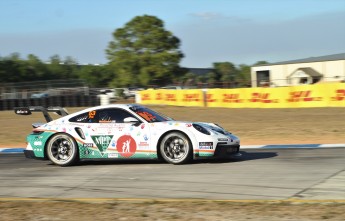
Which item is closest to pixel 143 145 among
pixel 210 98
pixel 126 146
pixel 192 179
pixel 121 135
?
pixel 126 146

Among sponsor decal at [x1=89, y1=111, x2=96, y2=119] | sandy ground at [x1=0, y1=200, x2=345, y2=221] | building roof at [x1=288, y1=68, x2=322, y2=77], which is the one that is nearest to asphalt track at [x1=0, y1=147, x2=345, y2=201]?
sandy ground at [x1=0, y1=200, x2=345, y2=221]

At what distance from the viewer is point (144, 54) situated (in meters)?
66.2

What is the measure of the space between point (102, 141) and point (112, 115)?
22.1 inches

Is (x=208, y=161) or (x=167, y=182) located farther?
(x=208, y=161)

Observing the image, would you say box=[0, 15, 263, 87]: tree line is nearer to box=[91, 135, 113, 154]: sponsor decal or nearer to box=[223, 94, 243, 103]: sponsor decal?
box=[223, 94, 243, 103]: sponsor decal

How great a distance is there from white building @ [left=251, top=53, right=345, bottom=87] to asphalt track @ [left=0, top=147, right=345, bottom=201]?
1713 inches

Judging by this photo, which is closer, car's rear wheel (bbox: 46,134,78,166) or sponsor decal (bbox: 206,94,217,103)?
car's rear wheel (bbox: 46,134,78,166)

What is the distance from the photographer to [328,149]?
11672 millimetres

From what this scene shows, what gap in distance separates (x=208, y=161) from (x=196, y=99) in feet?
80.7

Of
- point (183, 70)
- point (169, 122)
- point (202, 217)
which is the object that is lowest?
point (202, 217)

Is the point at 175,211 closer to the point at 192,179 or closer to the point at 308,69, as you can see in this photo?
the point at 192,179

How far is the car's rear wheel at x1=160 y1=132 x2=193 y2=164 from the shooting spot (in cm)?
955

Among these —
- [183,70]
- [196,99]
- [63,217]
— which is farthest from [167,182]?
[183,70]

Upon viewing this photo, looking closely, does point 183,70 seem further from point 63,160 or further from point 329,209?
point 329,209
